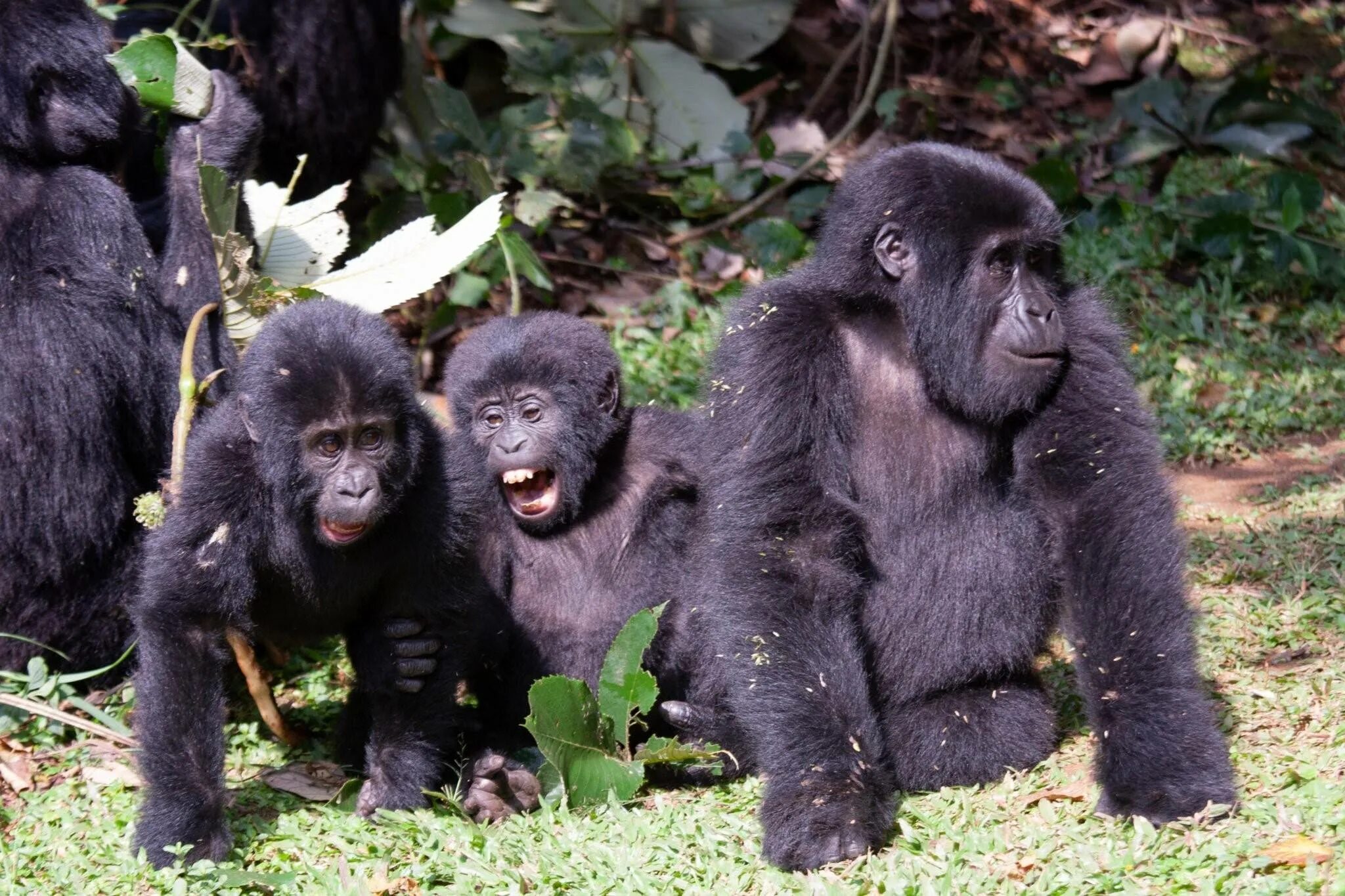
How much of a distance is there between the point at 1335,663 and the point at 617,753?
266cm

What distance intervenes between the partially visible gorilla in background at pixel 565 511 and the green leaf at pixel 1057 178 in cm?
452

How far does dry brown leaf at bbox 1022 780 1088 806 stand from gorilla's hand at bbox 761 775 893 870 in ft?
1.79

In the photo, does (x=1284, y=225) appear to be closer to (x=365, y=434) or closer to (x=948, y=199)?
(x=948, y=199)

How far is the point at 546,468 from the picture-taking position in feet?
19.4

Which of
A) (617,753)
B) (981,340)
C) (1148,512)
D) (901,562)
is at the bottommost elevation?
(617,753)

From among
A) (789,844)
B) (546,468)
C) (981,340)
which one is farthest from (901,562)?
(546,468)

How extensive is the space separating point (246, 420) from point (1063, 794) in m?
2.93

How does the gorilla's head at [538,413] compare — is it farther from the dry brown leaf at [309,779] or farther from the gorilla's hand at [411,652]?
the dry brown leaf at [309,779]

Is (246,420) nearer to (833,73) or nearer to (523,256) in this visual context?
(523,256)

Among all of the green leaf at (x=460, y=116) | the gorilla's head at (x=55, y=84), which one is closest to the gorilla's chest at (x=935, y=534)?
the gorilla's head at (x=55, y=84)

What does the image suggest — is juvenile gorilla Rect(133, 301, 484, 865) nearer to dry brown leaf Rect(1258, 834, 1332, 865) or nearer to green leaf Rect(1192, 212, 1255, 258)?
dry brown leaf Rect(1258, 834, 1332, 865)

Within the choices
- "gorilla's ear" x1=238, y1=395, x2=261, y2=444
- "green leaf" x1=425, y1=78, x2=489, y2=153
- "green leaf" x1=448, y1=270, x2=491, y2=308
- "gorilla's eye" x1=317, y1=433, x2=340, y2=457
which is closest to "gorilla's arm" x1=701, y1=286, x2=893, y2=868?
"gorilla's eye" x1=317, y1=433, x2=340, y2=457

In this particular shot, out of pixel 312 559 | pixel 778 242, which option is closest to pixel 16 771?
pixel 312 559

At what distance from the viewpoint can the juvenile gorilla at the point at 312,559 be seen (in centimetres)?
486
